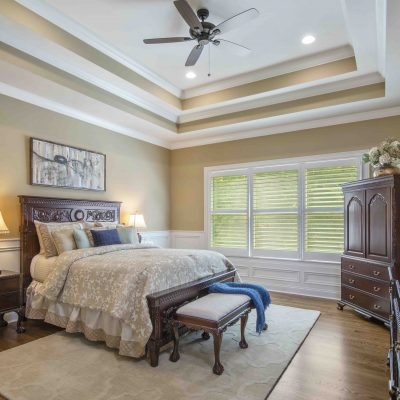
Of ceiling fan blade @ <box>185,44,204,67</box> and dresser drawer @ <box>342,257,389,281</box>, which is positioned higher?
ceiling fan blade @ <box>185,44,204,67</box>

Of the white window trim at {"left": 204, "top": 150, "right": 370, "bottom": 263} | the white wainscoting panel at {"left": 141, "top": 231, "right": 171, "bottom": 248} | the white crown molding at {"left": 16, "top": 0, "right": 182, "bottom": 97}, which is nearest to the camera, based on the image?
the white crown molding at {"left": 16, "top": 0, "right": 182, "bottom": 97}

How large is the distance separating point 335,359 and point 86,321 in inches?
98.5

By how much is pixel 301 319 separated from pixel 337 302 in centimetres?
108

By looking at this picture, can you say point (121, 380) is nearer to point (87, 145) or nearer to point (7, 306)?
point (7, 306)

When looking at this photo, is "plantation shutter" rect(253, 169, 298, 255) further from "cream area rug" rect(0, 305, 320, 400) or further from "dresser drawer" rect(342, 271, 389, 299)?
"cream area rug" rect(0, 305, 320, 400)

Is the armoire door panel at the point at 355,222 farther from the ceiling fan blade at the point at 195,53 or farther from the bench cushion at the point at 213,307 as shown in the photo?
the ceiling fan blade at the point at 195,53

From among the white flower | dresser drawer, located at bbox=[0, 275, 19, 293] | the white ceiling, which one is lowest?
dresser drawer, located at bbox=[0, 275, 19, 293]

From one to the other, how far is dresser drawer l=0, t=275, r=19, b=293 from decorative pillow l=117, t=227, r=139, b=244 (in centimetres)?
141

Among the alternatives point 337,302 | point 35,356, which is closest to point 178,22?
point 35,356

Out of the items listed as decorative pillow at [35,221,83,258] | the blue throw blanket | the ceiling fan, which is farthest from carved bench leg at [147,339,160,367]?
the ceiling fan

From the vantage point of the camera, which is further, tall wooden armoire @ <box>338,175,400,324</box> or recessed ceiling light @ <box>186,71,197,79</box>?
recessed ceiling light @ <box>186,71,197,79</box>

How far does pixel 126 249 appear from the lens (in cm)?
414

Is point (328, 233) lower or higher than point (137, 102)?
lower

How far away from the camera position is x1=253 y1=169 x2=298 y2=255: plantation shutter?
5436 millimetres
